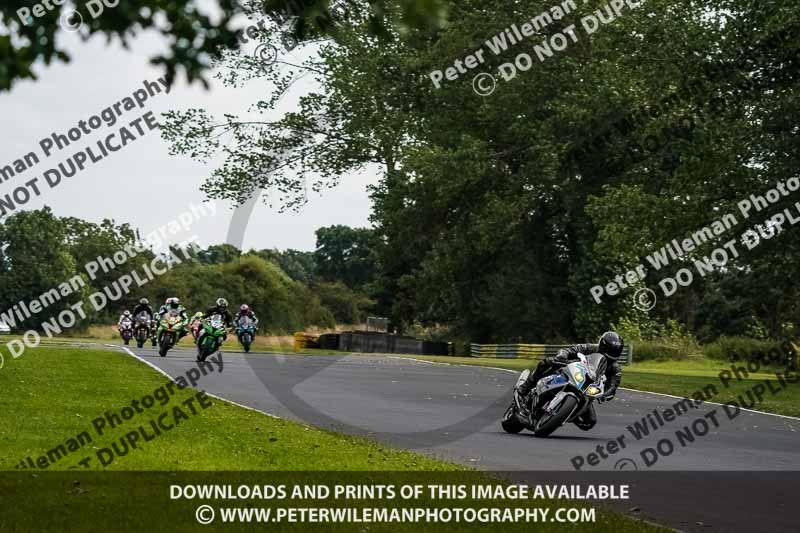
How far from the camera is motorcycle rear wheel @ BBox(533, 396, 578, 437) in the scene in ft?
51.2

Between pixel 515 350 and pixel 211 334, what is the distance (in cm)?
2532

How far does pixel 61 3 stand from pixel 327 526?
3.62 m

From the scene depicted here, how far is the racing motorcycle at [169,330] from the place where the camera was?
34.6m

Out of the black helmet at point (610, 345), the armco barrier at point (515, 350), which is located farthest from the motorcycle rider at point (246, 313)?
the black helmet at point (610, 345)

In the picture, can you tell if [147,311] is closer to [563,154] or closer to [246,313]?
[246,313]

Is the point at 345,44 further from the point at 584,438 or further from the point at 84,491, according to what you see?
the point at 84,491

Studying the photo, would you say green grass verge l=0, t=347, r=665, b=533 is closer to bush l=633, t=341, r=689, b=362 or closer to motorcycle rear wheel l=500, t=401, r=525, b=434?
motorcycle rear wheel l=500, t=401, r=525, b=434

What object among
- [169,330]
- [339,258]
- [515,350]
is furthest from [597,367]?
[339,258]

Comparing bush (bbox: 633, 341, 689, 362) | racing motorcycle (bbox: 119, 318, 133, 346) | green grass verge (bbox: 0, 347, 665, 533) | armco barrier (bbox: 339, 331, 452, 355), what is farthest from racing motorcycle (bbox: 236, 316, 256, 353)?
green grass verge (bbox: 0, 347, 665, 533)

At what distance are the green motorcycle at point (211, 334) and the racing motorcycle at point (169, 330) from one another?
11.2ft

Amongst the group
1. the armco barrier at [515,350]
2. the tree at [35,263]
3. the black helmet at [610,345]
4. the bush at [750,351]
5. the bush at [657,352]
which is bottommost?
the bush at [750,351]

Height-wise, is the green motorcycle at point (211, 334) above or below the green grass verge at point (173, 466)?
above

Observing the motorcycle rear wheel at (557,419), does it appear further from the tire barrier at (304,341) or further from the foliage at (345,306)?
the foliage at (345,306)

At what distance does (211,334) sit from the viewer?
102ft
